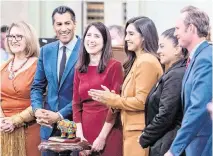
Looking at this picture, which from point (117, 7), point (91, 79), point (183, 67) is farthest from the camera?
point (117, 7)

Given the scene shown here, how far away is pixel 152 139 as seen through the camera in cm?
348

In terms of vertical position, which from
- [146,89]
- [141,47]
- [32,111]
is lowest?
[32,111]

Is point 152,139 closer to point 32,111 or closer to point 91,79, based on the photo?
point 91,79

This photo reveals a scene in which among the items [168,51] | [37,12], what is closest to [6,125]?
[168,51]

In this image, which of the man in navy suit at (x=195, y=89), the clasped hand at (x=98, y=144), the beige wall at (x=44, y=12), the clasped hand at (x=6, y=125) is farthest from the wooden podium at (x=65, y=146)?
the beige wall at (x=44, y=12)

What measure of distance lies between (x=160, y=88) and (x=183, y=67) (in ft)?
0.62

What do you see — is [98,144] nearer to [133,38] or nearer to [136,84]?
[136,84]

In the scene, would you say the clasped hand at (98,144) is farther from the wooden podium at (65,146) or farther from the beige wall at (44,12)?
the beige wall at (44,12)

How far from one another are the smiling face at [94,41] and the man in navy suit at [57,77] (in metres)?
0.26

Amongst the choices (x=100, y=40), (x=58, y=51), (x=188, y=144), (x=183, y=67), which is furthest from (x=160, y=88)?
(x=58, y=51)

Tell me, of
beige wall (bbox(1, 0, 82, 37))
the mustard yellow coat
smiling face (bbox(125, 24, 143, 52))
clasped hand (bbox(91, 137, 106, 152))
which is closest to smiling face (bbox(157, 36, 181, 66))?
the mustard yellow coat

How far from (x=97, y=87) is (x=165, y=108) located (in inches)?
30.1

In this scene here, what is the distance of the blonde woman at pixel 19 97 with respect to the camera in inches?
177

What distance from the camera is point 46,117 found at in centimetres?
429
